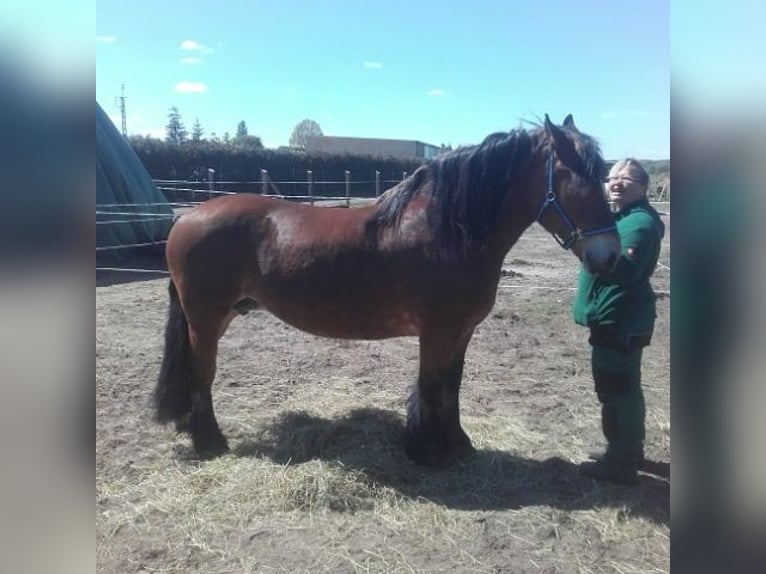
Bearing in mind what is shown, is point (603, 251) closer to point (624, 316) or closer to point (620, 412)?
point (624, 316)

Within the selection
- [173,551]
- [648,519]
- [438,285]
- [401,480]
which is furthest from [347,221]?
[648,519]


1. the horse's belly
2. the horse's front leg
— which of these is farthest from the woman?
the horse's belly

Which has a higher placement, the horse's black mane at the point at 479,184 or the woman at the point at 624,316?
the horse's black mane at the point at 479,184

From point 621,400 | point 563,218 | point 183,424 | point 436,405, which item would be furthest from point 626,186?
point 183,424

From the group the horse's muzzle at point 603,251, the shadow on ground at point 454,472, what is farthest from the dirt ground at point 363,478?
the horse's muzzle at point 603,251

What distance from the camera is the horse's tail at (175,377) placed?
3.73 meters

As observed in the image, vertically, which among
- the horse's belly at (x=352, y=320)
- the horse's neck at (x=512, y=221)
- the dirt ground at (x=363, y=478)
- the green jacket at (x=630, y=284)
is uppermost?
the horse's neck at (x=512, y=221)

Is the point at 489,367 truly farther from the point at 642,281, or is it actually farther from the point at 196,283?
the point at 196,283

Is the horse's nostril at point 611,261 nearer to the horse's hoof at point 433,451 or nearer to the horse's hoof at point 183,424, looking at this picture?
the horse's hoof at point 433,451

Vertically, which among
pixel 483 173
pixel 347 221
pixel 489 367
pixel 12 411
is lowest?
pixel 489 367

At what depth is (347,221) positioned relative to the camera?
11.2ft

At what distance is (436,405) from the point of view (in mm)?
3354

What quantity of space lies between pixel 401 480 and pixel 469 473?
1.33ft

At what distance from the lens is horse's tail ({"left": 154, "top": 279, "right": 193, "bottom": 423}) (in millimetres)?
3734
